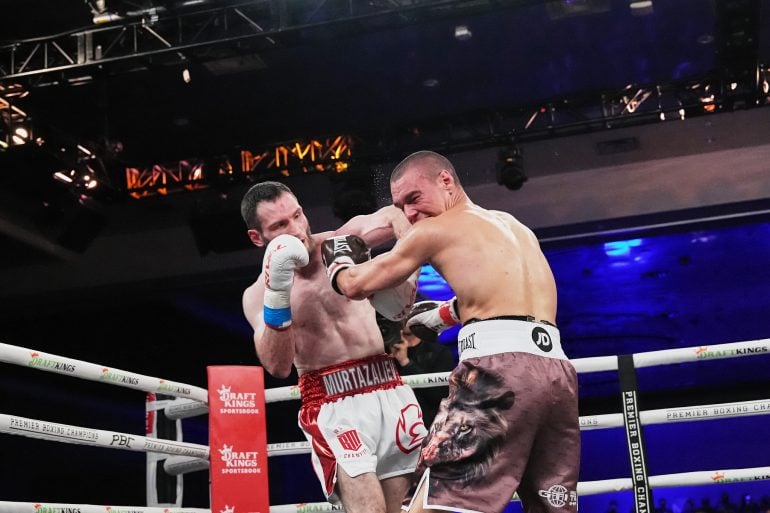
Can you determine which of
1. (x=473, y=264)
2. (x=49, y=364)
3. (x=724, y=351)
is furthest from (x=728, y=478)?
(x=49, y=364)

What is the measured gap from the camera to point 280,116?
8547mm

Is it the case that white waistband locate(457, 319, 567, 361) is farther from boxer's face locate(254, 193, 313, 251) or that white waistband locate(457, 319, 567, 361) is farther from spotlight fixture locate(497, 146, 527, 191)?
spotlight fixture locate(497, 146, 527, 191)

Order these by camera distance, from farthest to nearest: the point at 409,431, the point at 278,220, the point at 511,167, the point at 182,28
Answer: the point at 511,167, the point at 182,28, the point at 278,220, the point at 409,431

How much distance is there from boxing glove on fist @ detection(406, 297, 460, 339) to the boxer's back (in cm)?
39

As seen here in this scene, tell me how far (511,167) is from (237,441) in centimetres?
485

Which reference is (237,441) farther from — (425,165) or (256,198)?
(425,165)

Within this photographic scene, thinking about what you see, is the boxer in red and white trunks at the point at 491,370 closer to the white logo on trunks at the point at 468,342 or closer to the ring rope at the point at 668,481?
the white logo on trunks at the point at 468,342

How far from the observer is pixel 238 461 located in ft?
11.0

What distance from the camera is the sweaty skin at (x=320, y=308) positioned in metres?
2.77

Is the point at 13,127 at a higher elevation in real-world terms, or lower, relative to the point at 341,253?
higher

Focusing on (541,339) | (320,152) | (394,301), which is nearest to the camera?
(541,339)

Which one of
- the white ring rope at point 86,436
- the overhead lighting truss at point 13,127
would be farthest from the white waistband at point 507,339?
the overhead lighting truss at point 13,127

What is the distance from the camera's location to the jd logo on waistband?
2.22 m

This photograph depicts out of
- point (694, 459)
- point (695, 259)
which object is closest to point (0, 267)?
point (695, 259)
